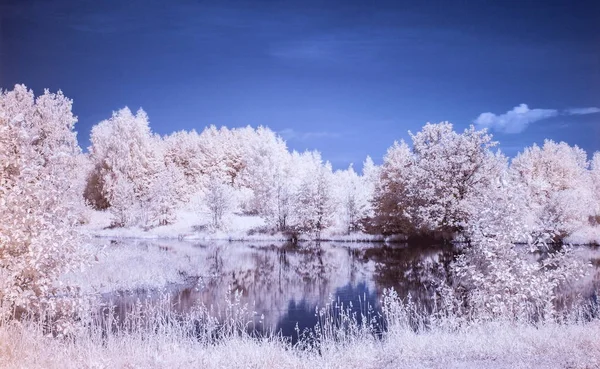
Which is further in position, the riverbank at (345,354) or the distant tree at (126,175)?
the distant tree at (126,175)

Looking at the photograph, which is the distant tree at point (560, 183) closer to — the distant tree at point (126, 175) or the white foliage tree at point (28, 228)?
the white foliage tree at point (28, 228)

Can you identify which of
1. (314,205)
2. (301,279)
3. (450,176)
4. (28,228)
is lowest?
(301,279)

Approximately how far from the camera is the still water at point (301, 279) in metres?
13.7

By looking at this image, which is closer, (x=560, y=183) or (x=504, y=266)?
(x=504, y=266)

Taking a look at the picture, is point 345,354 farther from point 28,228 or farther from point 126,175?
point 126,175

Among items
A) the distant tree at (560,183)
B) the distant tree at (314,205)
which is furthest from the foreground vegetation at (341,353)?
the distant tree at (314,205)

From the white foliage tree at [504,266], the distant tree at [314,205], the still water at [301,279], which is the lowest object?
→ the still water at [301,279]

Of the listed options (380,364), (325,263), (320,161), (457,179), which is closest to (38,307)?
(380,364)

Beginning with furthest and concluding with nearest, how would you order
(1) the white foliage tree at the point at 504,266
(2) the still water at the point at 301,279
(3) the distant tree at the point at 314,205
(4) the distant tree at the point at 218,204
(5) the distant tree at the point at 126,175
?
1. (4) the distant tree at the point at 218,204
2. (5) the distant tree at the point at 126,175
3. (3) the distant tree at the point at 314,205
4. (2) the still water at the point at 301,279
5. (1) the white foliage tree at the point at 504,266

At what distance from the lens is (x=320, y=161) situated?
7812 centimetres

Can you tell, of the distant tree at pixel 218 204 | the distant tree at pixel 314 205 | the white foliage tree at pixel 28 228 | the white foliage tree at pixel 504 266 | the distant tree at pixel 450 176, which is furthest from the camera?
the distant tree at pixel 218 204

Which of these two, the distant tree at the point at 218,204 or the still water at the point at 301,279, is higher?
the distant tree at the point at 218,204

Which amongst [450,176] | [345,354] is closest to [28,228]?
[345,354]

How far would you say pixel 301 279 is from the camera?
1983 cm
